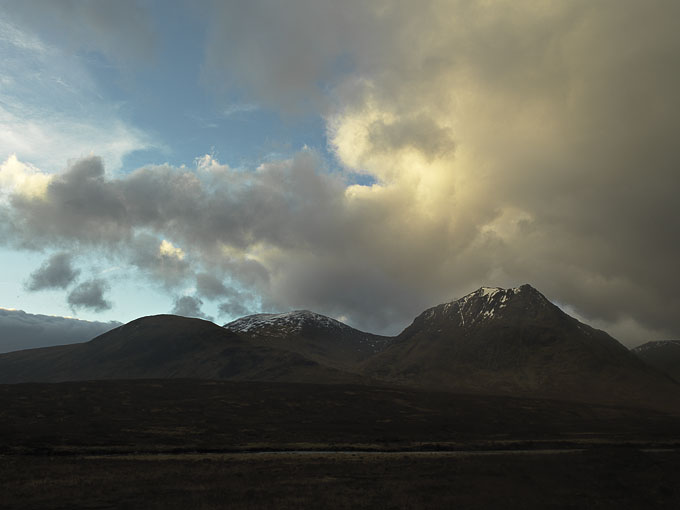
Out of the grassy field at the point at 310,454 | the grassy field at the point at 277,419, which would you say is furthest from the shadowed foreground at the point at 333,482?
the grassy field at the point at 277,419

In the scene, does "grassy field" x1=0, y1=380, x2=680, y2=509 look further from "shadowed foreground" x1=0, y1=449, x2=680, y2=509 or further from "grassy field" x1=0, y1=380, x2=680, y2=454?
"grassy field" x1=0, y1=380, x2=680, y2=454

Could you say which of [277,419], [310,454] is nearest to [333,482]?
[310,454]

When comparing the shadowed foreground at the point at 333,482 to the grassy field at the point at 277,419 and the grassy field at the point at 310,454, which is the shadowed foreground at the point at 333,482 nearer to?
the grassy field at the point at 310,454

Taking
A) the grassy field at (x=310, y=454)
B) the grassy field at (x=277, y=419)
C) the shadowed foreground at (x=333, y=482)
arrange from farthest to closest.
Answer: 1. the grassy field at (x=277, y=419)
2. the grassy field at (x=310, y=454)
3. the shadowed foreground at (x=333, y=482)

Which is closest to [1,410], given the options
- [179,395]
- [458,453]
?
[179,395]

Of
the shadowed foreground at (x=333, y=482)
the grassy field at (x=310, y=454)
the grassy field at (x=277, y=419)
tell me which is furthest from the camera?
the grassy field at (x=277, y=419)

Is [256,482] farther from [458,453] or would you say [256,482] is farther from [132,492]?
[458,453]

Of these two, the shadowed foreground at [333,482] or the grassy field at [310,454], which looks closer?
the shadowed foreground at [333,482]

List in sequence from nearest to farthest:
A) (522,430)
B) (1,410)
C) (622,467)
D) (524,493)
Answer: (524,493) < (622,467) < (1,410) < (522,430)

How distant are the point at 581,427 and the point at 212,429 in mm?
87530

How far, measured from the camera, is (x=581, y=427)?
115312mm

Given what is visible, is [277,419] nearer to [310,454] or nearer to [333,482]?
[310,454]

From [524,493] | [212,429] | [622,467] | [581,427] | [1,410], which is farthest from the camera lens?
[581,427]

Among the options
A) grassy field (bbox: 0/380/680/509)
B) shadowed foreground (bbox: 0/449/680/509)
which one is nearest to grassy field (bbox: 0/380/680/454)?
grassy field (bbox: 0/380/680/509)
